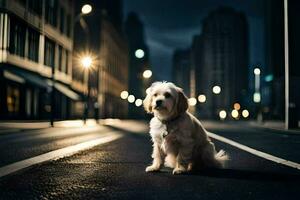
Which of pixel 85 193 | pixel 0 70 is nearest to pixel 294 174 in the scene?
pixel 85 193

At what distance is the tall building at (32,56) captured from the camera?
106 ft

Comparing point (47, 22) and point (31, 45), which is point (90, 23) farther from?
point (31, 45)

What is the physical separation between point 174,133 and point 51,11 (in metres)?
41.3

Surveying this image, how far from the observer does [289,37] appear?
24.7m

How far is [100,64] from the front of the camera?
3049 inches

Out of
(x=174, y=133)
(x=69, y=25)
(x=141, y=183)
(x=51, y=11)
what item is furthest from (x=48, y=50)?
(x=141, y=183)

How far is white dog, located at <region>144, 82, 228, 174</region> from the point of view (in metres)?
6.02

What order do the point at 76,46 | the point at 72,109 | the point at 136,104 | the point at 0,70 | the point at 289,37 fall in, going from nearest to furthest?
1. the point at 289,37
2. the point at 0,70
3. the point at 72,109
4. the point at 76,46
5. the point at 136,104

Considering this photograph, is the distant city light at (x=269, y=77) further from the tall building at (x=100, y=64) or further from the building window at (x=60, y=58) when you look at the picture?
the building window at (x=60, y=58)

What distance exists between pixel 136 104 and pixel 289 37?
134 meters

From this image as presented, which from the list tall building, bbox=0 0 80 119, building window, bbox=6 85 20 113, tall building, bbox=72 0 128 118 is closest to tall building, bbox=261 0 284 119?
tall building, bbox=72 0 128 118

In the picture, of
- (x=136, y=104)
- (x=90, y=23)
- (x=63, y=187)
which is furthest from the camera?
(x=136, y=104)

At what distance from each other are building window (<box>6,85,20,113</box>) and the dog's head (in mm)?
28610

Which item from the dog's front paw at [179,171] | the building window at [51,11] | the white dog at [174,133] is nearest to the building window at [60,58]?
the building window at [51,11]
